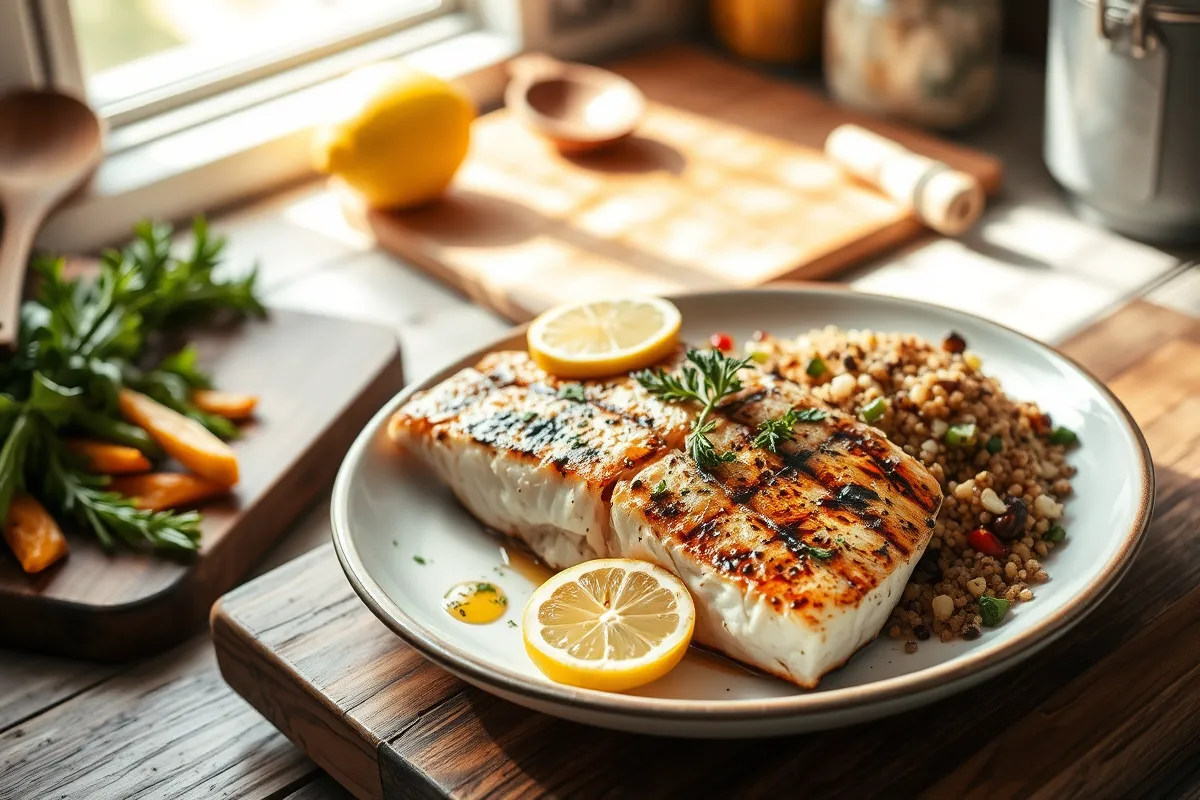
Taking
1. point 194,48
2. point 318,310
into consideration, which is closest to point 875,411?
point 318,310

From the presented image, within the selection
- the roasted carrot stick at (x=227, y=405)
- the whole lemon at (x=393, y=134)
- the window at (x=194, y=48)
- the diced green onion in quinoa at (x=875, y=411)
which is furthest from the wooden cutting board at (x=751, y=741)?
the window at (x=194, y=48)

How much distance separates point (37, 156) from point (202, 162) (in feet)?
1.14

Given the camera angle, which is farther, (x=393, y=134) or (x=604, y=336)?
(x=393, y=134)

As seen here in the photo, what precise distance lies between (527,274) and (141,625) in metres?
0.85

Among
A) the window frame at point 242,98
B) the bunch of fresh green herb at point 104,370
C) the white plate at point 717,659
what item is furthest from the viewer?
the window frame at point 242,98

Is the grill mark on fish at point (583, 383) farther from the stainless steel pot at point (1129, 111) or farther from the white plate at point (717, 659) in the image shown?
the stainless steel pot at point (1129, 111)

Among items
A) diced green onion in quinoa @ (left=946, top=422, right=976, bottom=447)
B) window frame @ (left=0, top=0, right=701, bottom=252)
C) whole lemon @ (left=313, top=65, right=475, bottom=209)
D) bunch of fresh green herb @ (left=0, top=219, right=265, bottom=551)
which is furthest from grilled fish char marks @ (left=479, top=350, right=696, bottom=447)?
window frame @ (left=0, top=0, right=701, bottom=252)

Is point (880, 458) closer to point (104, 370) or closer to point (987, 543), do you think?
point (987, 543)

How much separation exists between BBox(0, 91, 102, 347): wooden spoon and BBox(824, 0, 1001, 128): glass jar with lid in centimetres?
128

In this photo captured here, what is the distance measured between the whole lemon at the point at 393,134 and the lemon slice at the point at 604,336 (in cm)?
71

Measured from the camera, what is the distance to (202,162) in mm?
2307

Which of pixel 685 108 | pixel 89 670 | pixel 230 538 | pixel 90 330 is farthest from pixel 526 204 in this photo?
pixel 89 670

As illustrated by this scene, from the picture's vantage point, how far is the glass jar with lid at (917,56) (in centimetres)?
225

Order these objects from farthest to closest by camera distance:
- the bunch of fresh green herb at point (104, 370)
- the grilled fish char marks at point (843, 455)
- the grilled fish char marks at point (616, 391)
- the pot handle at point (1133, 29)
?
1. the pot handle at point (1133, 29)
2. the bunch of fresh green herb at point (104, 370)
3. the grilled fish char marks at point (616, 391)
4. the grilled fish char marks at point (843, 455)
